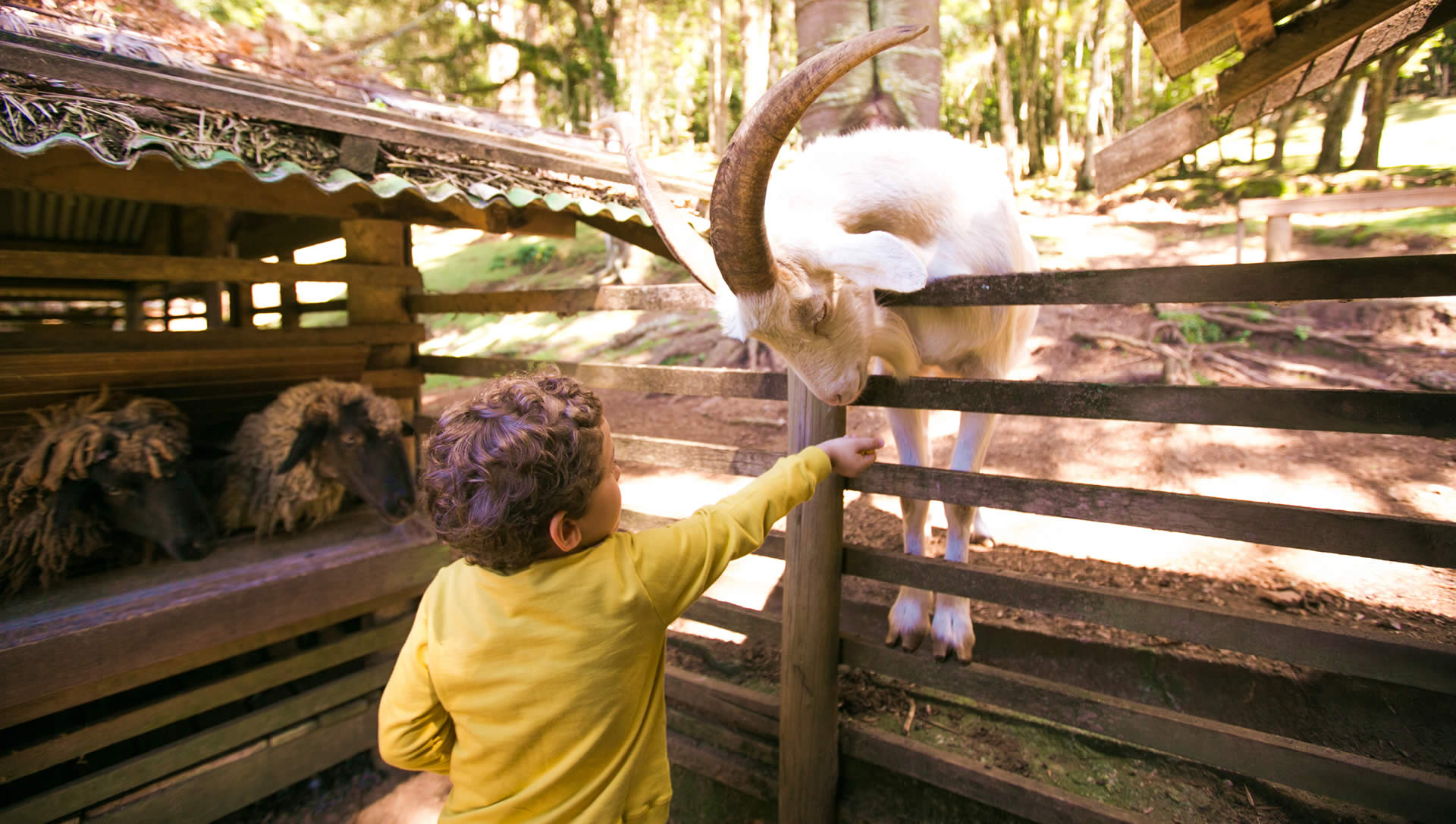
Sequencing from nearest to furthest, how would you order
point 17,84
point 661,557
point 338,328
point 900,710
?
point 661,557 → point 17,84 → point 900,710 → point 338,328

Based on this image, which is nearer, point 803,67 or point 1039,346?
point 803,67

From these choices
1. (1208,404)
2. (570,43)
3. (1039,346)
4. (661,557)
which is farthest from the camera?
(570,43)

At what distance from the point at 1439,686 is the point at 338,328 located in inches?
215

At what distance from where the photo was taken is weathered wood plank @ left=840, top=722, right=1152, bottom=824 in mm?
2379

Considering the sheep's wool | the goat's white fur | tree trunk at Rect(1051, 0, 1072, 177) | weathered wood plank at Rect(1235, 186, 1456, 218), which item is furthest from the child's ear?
tree trunk at Rect(1051, 0, 1072, 177)

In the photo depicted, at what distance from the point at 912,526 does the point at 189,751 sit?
11.8 ft

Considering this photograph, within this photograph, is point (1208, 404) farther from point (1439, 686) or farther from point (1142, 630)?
point (1439, 686)

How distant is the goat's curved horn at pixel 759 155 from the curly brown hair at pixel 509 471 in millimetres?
758

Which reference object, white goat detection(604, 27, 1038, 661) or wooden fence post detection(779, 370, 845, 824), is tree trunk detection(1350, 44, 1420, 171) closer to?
white goat detection(604, 27, 1038, 661)

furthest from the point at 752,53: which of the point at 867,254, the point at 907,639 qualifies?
the point at 907,639

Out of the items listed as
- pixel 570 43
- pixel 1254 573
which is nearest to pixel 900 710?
pixel 1254 573

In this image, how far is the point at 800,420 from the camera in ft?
8.64

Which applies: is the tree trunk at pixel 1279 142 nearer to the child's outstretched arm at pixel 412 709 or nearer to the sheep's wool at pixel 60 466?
the child's outstretched arm at pixel 412 709

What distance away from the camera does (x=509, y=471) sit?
1.42 metres
